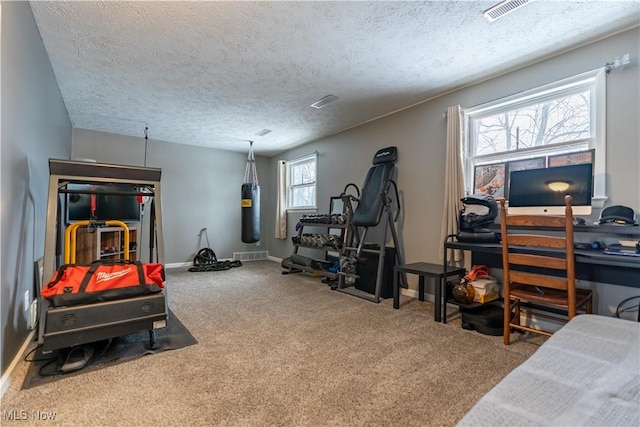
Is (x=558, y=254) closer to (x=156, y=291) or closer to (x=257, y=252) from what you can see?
(x=156, y=291)

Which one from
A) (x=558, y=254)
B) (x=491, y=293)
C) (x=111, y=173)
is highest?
(x=111, y=173)

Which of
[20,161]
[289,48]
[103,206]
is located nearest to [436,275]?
[289,48]

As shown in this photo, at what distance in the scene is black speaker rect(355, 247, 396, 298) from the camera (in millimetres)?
3762

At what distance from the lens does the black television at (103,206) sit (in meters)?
4.34

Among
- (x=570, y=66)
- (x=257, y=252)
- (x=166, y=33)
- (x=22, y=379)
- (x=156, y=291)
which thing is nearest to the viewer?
(x=22, y=379)

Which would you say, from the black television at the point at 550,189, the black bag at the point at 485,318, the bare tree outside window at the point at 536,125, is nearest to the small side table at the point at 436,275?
the black bag at the point at 485,318

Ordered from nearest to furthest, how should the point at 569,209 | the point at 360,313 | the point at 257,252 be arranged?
the point at 569,209, the point at 360,313, the point at 257,252

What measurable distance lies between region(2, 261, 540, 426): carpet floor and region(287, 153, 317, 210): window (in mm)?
3175

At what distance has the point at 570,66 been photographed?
2.63m

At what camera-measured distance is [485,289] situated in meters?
2.75

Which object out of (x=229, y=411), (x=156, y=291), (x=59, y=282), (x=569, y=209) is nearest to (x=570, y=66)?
(x=569, y=209)

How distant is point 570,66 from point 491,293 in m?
2.16

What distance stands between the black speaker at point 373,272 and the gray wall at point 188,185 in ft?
11.5

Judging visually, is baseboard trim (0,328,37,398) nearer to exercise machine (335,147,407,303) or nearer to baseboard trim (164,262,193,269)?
exercise machine (335,147,407,303)
